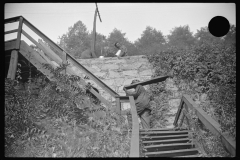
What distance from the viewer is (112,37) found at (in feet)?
118

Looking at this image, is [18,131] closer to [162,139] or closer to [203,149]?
[162,139]

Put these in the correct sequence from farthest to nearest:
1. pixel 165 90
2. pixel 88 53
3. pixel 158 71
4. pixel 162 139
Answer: pixel 88 53
pixel 158 71
pixel 165 90
pixel 162 139

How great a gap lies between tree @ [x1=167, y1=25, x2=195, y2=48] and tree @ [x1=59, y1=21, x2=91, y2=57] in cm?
1969

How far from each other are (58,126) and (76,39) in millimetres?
28838

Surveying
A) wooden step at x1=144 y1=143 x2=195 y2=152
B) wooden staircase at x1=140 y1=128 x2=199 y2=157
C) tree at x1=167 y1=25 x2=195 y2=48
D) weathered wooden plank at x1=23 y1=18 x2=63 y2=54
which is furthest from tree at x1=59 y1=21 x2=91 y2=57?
wooden step at x1=144 y1=143 x2=195 y2=152

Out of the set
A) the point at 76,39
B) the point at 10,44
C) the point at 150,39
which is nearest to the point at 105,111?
the point at 10,44

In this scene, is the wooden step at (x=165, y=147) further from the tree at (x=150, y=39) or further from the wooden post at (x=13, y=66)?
the tree at (x=150, y=39)

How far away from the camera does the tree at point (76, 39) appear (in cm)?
2894

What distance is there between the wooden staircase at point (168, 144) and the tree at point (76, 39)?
25.1 meters

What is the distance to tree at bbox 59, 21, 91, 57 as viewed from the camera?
2894cm

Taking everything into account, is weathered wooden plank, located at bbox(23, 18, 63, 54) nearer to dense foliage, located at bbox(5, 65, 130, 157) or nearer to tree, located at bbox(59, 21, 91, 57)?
dense foliage, located at bbox(5, 65, 130, 157)

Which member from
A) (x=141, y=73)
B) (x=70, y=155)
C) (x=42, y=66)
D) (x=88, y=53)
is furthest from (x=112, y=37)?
(x=70, y=155)

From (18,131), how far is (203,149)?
12.9ft

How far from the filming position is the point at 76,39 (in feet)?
99.4
